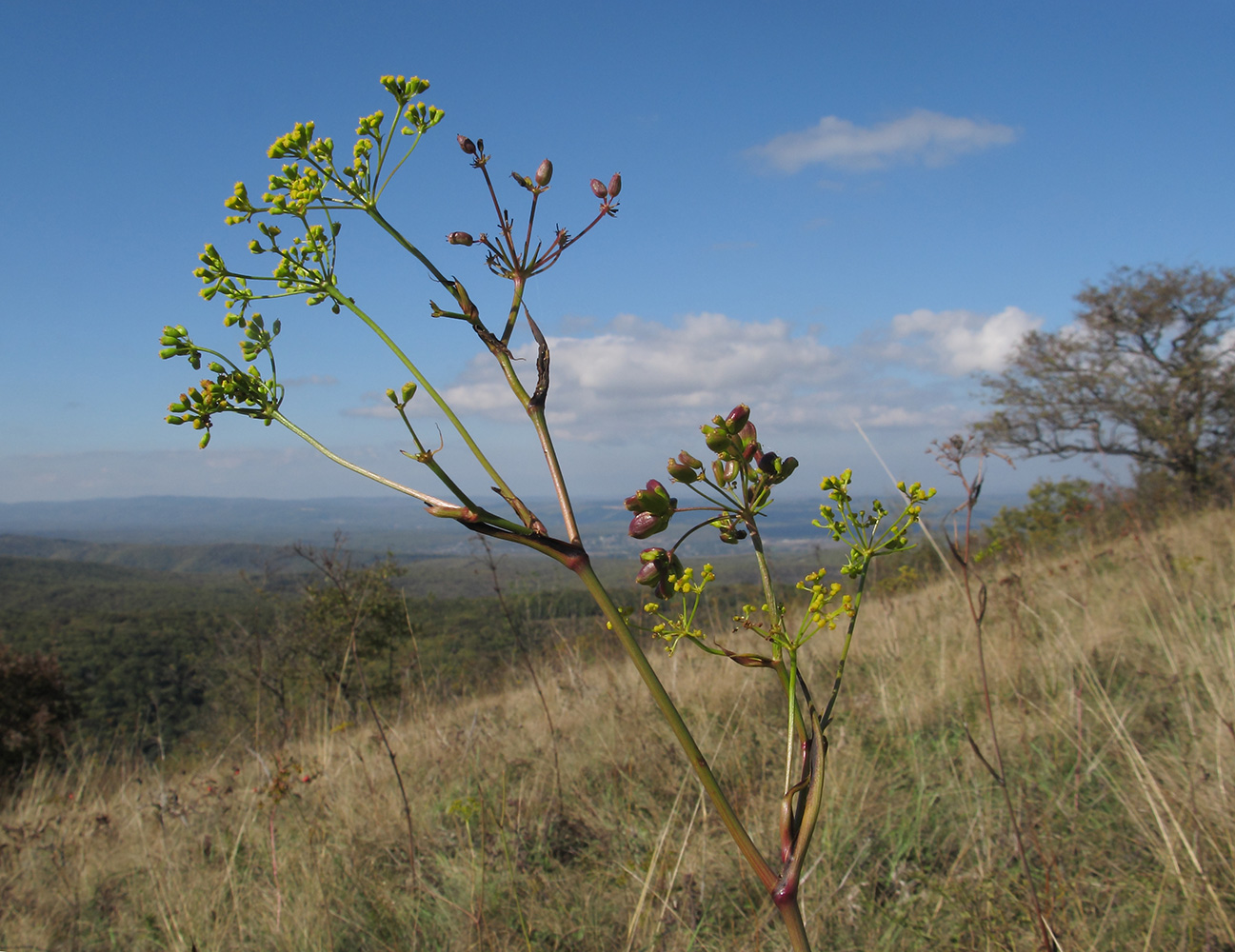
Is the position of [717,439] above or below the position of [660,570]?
above

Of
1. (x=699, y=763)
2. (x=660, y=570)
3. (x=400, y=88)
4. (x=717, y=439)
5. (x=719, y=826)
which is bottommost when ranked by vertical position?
(x=719, y=826)

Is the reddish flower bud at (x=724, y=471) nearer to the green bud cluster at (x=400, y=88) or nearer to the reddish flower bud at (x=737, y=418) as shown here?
the reddish flower bud at (x=737, y=418)

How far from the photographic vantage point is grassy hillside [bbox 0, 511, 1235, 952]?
7.59 feet

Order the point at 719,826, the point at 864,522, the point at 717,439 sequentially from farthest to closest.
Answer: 1. the point at 719,826
2. the point at 864,522
3. the point at 717,439

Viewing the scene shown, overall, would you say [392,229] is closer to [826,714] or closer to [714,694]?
[826,714]

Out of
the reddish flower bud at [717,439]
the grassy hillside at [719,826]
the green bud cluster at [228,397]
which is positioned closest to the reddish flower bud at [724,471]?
the reddish flower bud at [717,439]

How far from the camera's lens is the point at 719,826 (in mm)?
3199

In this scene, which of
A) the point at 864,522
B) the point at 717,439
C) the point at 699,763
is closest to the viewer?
the point at 699,763

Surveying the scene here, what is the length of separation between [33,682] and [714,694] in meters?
20.9

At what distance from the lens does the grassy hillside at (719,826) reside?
2.31 meters

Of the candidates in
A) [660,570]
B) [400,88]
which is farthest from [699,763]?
[400,88]

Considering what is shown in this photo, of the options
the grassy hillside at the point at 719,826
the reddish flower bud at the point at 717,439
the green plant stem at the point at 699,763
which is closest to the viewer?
the green plant stem at the point at 699,763

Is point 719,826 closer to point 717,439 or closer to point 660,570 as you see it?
point 660,570

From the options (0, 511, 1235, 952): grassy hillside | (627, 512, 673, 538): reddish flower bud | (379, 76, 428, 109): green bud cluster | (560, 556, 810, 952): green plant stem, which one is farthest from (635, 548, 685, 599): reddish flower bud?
(0, 511, 1235, 952): grassy hillside
